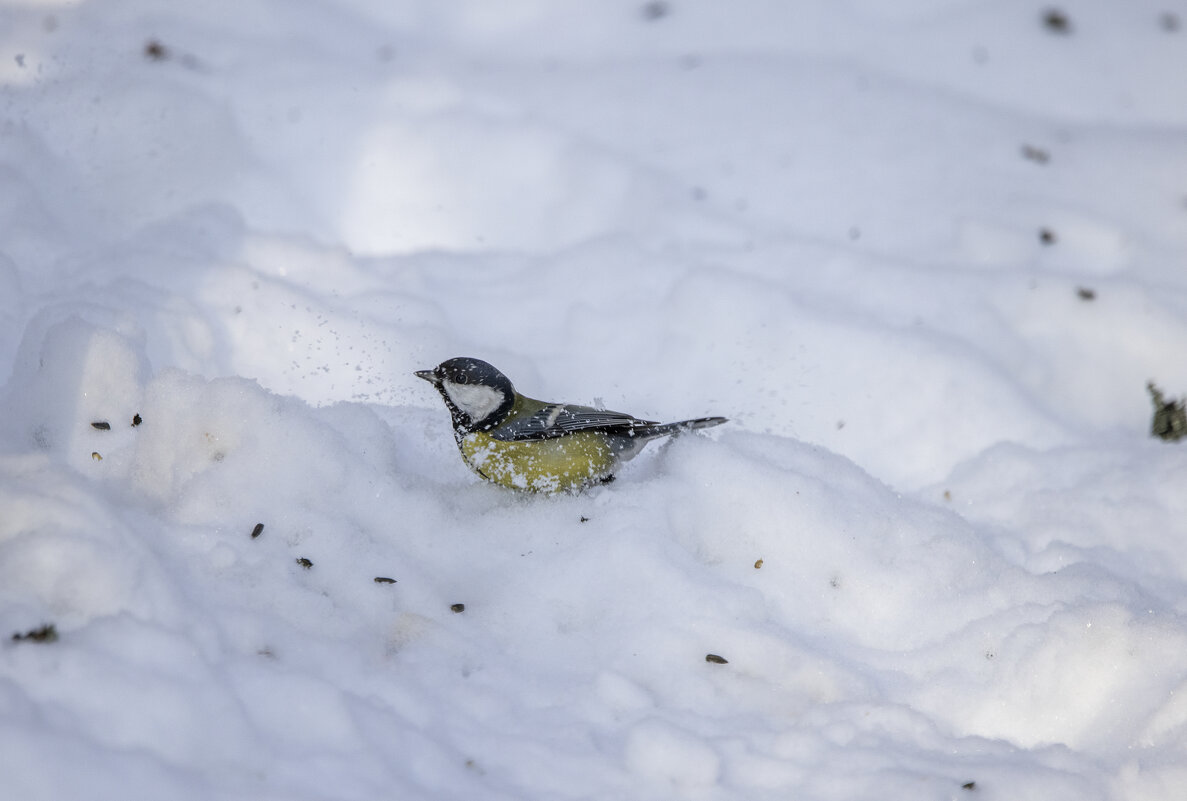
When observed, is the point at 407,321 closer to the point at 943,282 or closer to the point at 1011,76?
the point at 943,282

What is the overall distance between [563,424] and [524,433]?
0.14 meters

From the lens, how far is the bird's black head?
10.6ft

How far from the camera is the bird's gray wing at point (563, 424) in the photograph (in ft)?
10.5

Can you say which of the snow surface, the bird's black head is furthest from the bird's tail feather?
the bird's black head

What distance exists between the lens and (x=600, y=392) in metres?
3.89

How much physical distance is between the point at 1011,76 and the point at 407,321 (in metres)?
3.82

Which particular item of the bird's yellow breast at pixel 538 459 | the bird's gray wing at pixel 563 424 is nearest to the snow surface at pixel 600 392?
the bird's yellow breast at pixel 538 459

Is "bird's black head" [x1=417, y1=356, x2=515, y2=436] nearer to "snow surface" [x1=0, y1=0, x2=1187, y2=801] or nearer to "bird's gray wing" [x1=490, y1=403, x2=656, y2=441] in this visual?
"bird's gray wing" [x1=490, y1=403, x2=656, y2=441]

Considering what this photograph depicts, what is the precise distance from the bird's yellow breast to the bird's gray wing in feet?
0.09

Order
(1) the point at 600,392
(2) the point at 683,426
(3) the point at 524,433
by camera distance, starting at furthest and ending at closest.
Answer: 1. (1) the point at 600,392
2. (2) the point at 683,426
3. (3) the point at 524,433

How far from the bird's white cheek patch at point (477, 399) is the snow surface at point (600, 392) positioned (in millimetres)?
316

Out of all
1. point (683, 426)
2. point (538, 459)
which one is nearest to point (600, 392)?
point (683, 426)

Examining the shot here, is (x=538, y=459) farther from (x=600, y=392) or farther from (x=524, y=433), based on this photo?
(x=600, y=392)

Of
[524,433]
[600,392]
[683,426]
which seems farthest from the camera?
[600,392]
